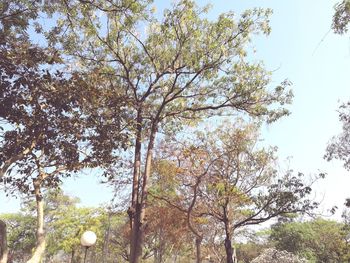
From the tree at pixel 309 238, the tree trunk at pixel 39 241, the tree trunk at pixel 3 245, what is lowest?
the tree trunk at pixel 3 245

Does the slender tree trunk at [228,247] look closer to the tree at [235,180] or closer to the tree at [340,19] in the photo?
the tree at [235,180]

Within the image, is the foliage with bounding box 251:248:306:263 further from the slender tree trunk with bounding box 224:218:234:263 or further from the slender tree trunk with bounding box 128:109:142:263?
the slender tree trunk with bounding box 128:109:142:263

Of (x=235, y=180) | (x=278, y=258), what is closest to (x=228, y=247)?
(x=235, y=180)

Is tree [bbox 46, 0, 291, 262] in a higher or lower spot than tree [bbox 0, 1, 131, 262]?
higher

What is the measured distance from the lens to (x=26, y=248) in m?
31.2

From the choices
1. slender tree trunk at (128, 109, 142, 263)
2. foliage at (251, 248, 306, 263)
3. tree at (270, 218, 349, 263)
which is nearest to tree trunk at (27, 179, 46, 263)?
slender tree trunk at (128, 109, 142, 263)

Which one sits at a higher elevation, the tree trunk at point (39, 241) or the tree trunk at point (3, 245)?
the tree trunk at point (39, 241)

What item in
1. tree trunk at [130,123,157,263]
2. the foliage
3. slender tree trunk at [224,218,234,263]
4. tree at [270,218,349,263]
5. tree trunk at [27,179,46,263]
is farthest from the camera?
tree at [270,218,349,263]

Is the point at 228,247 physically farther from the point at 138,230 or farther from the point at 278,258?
the point at 278,258

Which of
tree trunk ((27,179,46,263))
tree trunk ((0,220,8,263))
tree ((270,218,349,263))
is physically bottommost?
tree trunk ((0,220,8,263))

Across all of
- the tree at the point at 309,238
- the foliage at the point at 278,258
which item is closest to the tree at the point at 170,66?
the foliage at the point at 278,258

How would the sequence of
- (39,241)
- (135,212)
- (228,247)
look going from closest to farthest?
(135,212) < (39,241) < (228,247)

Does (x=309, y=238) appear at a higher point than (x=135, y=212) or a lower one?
higher

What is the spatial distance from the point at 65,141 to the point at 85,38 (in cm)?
502
